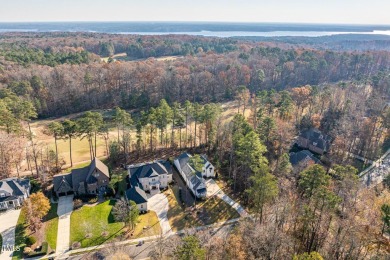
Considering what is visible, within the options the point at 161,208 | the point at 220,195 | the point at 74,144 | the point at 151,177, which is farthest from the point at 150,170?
the point at 74,144

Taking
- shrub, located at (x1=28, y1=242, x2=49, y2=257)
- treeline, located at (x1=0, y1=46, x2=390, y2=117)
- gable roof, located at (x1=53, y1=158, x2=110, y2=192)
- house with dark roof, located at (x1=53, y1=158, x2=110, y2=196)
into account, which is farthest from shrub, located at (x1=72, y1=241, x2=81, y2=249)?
treeline, located at (x1=0, y1=46, x2=390, y2=117)

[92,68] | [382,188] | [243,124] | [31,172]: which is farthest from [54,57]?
[382,188]

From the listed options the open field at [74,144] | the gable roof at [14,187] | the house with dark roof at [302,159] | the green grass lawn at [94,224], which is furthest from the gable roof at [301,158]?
the gable roof at [14,187]

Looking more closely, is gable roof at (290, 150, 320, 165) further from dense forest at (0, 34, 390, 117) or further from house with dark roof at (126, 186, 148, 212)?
dense forest at (0, 34, 390, 117)

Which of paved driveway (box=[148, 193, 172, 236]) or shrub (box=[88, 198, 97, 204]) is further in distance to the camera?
shrub (box=[88, 198, 97, 204])

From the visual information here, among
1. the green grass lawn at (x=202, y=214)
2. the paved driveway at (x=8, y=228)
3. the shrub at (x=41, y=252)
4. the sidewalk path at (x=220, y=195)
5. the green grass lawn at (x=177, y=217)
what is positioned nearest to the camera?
the shrub at (x=41, y=252)

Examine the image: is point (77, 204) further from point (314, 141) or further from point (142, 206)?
point (314, 141)

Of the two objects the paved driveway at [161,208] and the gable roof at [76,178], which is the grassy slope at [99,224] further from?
the gable roof at [76,178]
